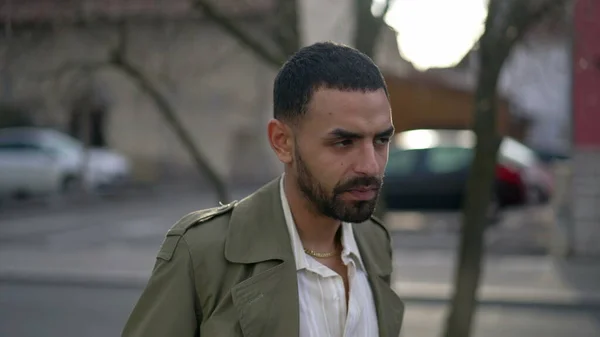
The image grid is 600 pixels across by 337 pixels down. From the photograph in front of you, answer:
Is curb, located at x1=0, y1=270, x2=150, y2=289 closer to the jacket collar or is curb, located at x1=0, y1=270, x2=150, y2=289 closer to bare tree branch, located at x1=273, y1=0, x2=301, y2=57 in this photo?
bare tree branch, located at x1=273, y1=0, x2=301, y2=57

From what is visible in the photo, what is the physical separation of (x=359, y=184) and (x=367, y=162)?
5 centimetres

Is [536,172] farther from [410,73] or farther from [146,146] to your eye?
[146,146]

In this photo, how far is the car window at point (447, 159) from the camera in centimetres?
1705

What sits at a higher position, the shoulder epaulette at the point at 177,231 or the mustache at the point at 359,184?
the mustache at the point at 359,184

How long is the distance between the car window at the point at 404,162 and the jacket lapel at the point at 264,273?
15647mm

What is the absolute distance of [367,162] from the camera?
188 centimetres

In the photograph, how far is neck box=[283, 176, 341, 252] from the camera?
6.59 feet

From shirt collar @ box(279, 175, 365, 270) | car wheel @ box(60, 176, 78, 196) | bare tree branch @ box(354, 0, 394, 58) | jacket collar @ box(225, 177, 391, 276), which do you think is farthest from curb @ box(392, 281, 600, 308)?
car wheel @ box(60, 176, 78, 196)

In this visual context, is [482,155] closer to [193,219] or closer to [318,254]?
[318,254]

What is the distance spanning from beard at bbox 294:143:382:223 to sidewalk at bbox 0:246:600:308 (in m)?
7.88

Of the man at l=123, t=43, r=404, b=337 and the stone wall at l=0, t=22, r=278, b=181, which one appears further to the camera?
the stone wall at l=0, t=22, r=278, b=181

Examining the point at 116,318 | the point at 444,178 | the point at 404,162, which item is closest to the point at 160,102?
the point at 116,318

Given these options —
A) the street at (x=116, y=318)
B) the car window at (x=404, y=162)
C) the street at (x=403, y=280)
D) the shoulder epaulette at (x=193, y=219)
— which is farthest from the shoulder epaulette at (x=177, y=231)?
the car window at (x=404, y=162)

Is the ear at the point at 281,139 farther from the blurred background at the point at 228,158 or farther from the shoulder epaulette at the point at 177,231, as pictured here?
the blurred background at the point at 228,158
